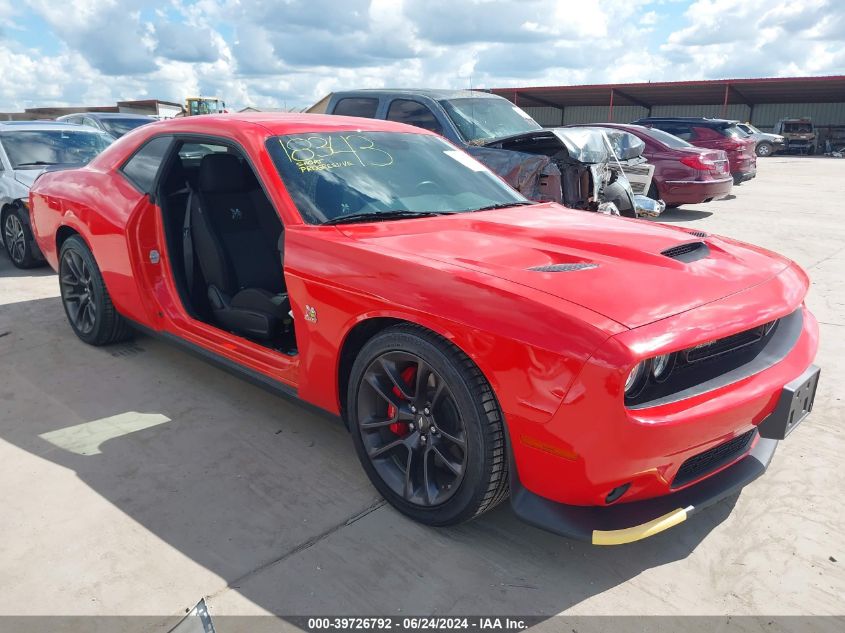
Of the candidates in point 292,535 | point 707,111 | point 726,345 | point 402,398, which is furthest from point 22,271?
point 707,111

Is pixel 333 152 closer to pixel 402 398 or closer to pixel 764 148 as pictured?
pixel 402 398

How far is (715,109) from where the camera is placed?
3759 centimetres

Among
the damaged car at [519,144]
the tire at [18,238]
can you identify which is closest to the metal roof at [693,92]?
the damaged car at [519,144]

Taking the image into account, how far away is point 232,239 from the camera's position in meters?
3.85

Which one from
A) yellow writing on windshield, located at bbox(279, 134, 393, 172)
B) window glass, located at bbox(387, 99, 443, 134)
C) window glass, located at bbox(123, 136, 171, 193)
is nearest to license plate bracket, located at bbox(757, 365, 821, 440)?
yellow writing on windshield, located at bbox(279, 134, 393, 172)

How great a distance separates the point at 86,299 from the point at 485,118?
15.9 feet

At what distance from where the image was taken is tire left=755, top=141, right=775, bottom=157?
29105 millimetres

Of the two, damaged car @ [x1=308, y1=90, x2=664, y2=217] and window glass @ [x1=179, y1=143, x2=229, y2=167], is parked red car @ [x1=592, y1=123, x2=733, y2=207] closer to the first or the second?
damaged car @ [x1=308, y1=90, x2=664, y2=217]

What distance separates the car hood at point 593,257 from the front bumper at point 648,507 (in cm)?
47

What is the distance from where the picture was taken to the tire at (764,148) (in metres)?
29.1

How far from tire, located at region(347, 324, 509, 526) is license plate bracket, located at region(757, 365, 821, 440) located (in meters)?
0.95

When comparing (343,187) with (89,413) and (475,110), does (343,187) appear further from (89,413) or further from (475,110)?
(475,110)

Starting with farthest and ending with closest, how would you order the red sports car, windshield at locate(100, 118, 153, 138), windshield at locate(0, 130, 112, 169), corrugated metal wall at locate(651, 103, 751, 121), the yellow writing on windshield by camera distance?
corrugated metal wall at locate(651, 103, 751, 121) → windshield at locate(100, 118, 153, 138) → windshield at locate(0, 130, 112, 169) → the yellow writing on windshield → the red sports car

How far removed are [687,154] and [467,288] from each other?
9396mm
